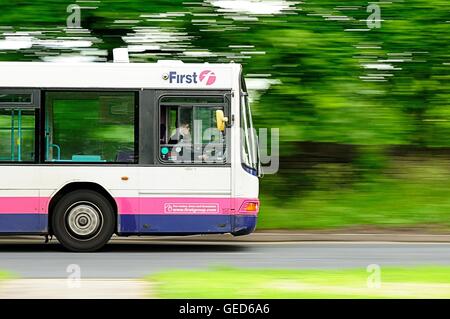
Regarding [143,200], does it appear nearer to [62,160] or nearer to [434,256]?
[62,160]

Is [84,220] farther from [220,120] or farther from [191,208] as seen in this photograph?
[220,120]

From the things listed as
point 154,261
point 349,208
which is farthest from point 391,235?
point 154,261

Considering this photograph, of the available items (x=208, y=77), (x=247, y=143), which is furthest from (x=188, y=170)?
(x=208, y=77)

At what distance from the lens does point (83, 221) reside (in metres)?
16.4

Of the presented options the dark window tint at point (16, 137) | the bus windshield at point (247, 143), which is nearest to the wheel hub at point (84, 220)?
the dark window tint at point (16, 137)

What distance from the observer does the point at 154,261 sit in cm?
1507

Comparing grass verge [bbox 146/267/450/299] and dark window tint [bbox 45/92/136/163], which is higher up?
dark window tint [bbox 45/92/136/163]

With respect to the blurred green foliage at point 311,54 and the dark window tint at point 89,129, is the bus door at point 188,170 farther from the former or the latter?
the blurred green foliage at point 311,54

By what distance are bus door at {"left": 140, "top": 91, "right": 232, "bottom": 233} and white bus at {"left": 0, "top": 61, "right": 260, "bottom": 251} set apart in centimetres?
1

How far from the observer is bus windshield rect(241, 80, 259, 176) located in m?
16.4

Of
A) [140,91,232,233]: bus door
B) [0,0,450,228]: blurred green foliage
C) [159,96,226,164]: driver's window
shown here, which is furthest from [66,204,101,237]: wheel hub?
[0,0,450,228]: blurred green foliage

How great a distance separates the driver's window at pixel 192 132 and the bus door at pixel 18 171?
1927 millimetres

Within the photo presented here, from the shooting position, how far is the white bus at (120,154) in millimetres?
16188

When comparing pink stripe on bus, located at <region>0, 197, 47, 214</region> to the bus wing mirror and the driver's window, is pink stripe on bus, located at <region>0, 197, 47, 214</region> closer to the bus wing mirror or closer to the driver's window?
the driver's window
